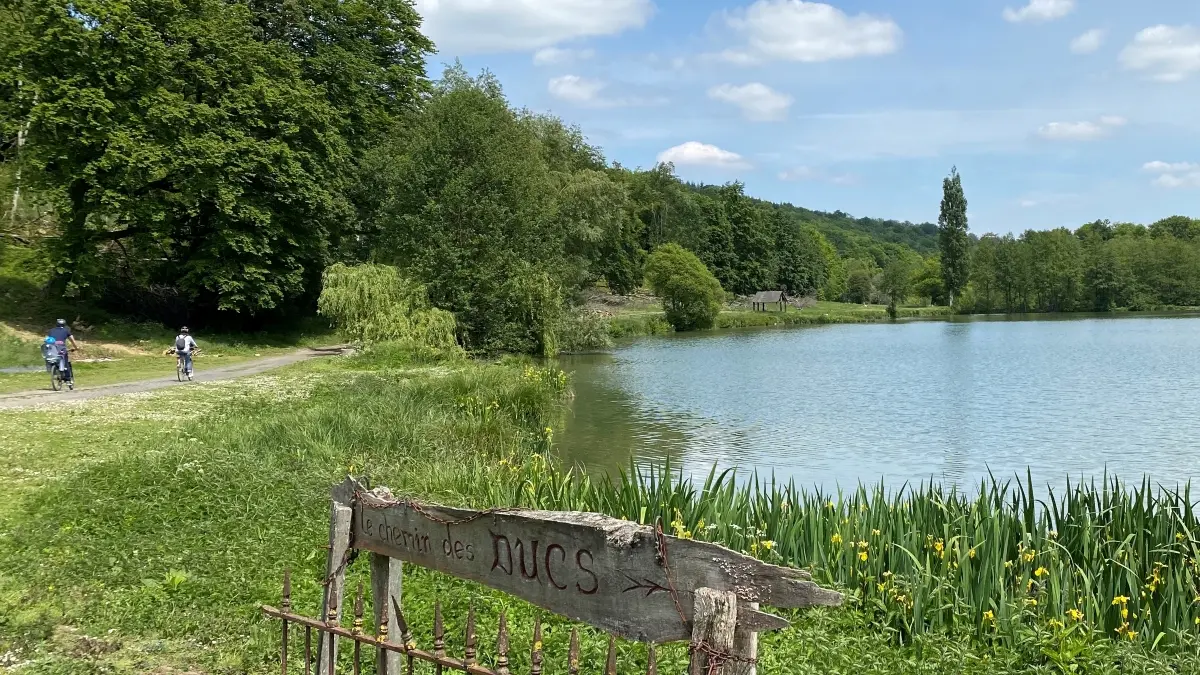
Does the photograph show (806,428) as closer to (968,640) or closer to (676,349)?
(968,640)

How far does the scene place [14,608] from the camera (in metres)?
5.89

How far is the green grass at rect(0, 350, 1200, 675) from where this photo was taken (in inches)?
197

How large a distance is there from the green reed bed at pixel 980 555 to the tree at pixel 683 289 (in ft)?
193

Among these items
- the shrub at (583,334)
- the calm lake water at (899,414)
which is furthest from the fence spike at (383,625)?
the shrub at (583,334)

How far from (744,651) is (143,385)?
2102cm

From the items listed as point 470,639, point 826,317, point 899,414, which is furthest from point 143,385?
point 826,317

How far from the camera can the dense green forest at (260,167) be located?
29.0m

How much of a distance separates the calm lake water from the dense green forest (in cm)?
671

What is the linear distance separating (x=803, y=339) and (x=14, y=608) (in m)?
52.2

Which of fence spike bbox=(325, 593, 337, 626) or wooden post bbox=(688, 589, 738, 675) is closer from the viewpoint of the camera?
wooden post bbox=(688, 589, 738, 675)

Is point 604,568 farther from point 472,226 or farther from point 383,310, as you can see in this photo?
point 472,226

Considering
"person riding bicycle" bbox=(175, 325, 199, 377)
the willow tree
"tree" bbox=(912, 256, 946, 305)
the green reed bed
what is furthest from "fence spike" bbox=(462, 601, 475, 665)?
"tree" bbox=(912, 256, 946, 305)

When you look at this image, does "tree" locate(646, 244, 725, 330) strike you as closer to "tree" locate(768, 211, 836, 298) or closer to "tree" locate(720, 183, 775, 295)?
"tree" locate(720, 183, 775, 295)

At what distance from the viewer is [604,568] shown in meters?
2.88
